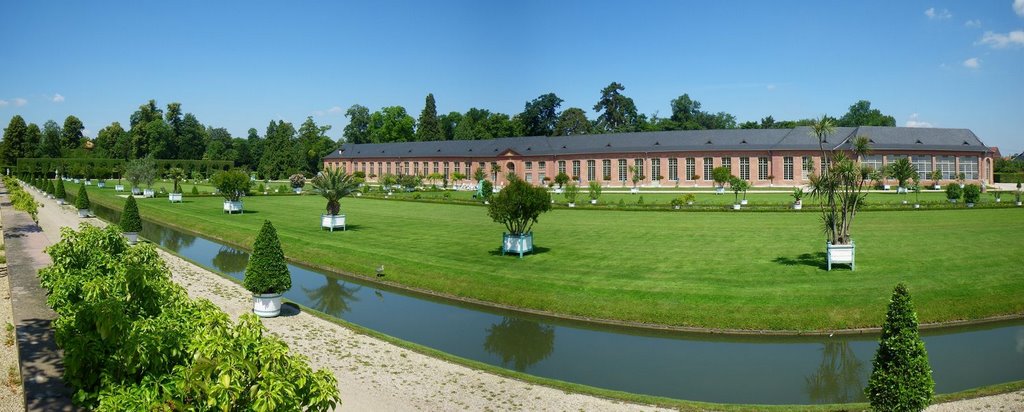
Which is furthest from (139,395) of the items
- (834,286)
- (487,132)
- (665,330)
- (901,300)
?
(487,132)

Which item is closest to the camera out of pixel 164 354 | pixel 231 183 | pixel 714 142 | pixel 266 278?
pixel 164 354

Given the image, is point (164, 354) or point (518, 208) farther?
point (518, 208)

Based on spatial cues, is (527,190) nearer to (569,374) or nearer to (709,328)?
(709,328)

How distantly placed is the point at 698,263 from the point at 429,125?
290 ft

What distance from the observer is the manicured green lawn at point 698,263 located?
51.6 feet

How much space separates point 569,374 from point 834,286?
9133 mm

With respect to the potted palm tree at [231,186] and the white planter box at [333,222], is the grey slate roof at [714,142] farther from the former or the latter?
the white planter box at [333,222]

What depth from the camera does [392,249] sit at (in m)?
24.4

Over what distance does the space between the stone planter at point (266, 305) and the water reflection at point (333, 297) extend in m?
1.88

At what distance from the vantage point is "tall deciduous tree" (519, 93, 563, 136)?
11088cm

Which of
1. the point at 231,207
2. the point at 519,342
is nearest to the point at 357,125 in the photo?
the point at 231,207

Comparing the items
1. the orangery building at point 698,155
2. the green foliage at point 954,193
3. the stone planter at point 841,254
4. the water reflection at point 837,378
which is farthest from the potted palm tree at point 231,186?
the orangery building at point 698,155

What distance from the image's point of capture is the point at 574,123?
109375 mm

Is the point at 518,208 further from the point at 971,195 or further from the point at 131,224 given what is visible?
the point at 971,195
